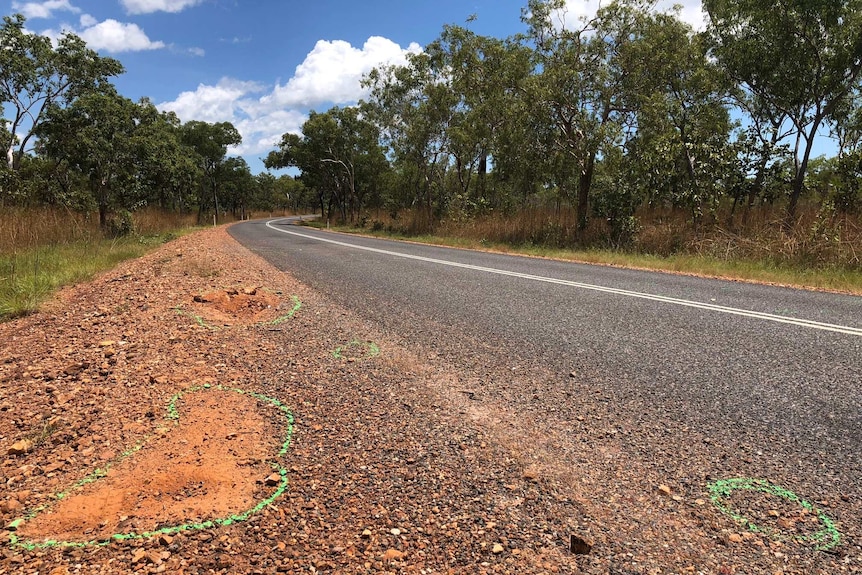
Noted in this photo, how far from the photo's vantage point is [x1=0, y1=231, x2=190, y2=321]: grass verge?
619 cm

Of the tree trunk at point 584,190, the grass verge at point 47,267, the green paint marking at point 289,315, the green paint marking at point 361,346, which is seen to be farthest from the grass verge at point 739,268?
the grass verge at point 47,267

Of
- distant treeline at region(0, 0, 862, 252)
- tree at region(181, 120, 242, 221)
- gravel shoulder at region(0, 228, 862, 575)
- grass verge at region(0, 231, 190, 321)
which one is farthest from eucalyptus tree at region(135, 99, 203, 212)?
gravel shoulder at region(0, 228, 862, 575)

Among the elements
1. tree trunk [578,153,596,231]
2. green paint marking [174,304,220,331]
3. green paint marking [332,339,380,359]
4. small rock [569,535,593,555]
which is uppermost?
tree trunk [578,153,596,231]

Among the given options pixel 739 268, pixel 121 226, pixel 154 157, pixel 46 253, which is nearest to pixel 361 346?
pixel 739 268

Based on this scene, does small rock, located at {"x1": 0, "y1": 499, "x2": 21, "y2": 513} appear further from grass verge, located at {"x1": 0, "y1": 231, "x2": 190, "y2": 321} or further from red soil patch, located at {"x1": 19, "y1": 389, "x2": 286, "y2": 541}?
grass verge, located at {"x1": 0, "y1": 231, "x2": 190, "y2": 321}

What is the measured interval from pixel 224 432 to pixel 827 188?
52.2 ft

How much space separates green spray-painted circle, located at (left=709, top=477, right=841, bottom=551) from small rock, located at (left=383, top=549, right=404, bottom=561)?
1.37m

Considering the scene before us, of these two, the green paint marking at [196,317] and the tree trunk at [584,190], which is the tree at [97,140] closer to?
the green paint marking at [196,317]

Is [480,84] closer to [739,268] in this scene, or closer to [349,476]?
[739,268]

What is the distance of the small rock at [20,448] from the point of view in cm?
246

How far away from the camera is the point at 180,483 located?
2.22m

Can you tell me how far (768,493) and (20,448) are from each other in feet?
12.0

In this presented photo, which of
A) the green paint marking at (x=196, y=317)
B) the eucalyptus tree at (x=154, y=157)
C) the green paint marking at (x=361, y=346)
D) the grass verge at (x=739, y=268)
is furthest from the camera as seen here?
the eucalyptus tree at (x=154, y=157)

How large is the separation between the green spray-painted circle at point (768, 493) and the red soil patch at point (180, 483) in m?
2.02
